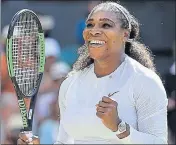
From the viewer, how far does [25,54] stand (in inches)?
163

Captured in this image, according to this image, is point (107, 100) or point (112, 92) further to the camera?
point (112, 92)

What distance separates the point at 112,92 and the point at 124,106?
108mm

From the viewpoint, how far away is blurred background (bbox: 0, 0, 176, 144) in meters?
6.05

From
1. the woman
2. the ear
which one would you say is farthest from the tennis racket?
the ear

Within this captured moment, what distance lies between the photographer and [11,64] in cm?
373

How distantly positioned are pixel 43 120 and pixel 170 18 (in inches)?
84.3

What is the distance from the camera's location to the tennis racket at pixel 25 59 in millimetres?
3721

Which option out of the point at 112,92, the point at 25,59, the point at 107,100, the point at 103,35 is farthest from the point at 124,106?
the point at 25,59

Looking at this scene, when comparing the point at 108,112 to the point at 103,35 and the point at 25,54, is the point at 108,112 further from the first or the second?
the point at 25,54

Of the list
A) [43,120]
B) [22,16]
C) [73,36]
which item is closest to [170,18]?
[73,36]

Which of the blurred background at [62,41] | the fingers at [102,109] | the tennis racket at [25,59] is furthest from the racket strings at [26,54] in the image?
the blurred background at [62,41]

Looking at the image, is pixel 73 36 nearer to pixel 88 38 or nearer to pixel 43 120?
pixel 43 120

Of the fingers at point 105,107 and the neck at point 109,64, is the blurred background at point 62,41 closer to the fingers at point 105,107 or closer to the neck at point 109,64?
the neck at point 109,64

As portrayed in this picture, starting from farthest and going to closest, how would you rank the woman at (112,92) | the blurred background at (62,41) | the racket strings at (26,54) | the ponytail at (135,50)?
the blurred background at (62,41) < the racket strings at (26,54) < the ponytail at (135,50) < the woman at (112,92)
